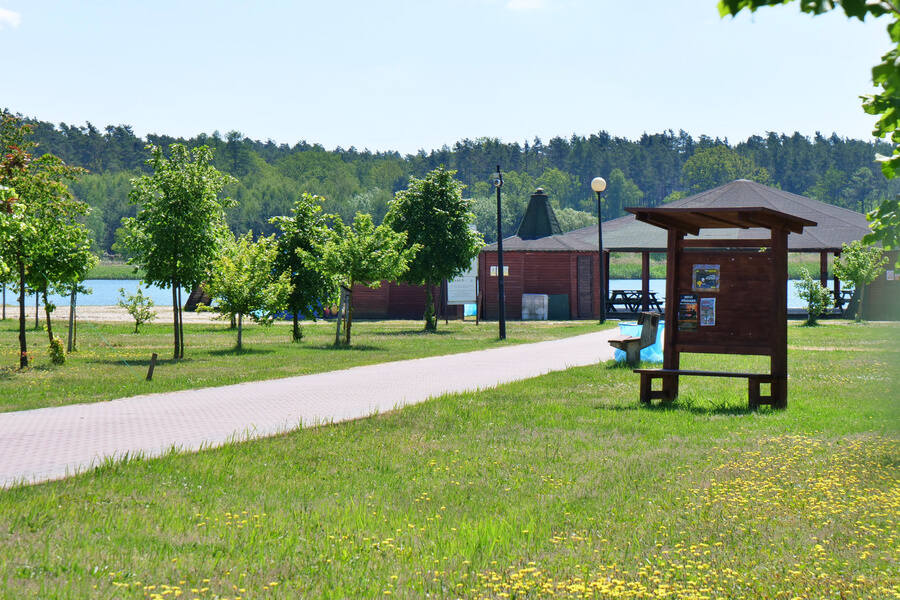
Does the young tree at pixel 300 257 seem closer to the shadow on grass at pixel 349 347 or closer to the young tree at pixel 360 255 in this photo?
the young tree at pixel 360 255

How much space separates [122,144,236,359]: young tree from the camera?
2145 centimetres

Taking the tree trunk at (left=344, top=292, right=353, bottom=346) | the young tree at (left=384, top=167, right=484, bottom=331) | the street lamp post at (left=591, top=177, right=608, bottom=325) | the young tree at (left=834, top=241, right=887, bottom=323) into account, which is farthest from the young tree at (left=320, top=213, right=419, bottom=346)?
the young tree at (left=834, top=241, right=887, bottom=323)

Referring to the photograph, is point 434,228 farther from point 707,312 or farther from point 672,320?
point 707,312

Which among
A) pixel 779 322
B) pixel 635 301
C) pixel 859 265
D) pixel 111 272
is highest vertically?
pixel 111 272

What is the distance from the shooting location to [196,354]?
23484 millimetres

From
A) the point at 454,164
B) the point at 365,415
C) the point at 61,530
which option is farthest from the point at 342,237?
the point at 454,164

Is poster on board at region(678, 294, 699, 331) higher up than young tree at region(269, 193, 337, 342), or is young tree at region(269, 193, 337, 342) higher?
young tree at region(269, 193, 337, 342)

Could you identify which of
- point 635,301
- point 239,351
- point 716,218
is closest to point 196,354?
point 239,351

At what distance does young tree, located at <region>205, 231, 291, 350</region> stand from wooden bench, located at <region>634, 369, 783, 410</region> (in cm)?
1538

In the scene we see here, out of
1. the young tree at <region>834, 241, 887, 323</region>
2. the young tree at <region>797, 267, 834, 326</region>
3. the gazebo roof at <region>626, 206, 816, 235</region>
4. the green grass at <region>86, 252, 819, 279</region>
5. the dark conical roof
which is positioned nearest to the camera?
the gazebo roof at <region>626, 206, 816, 235</region>

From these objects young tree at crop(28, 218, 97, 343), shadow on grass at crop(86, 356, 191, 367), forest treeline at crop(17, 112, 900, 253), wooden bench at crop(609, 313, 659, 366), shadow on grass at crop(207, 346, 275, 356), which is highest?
forest treeline at crop(17, 112, 900, 253)

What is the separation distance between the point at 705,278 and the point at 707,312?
1.55 ft

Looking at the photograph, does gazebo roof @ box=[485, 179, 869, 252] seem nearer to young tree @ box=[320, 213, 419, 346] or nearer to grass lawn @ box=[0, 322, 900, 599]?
young tree @ box=[320, 213, 419, 346]

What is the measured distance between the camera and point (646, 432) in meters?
10.1
